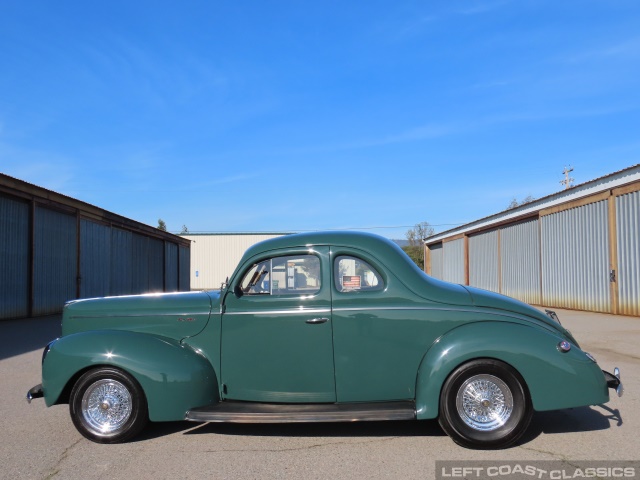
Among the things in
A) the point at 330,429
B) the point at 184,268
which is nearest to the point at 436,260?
the point at 184,268

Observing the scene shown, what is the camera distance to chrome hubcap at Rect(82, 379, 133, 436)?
4090mm

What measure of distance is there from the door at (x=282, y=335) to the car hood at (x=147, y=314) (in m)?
0.27

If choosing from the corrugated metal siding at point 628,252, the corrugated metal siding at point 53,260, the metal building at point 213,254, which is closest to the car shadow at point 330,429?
the corrugated metal siding at point 628,252

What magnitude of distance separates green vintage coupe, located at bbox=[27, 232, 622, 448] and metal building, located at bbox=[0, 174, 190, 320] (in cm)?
1277

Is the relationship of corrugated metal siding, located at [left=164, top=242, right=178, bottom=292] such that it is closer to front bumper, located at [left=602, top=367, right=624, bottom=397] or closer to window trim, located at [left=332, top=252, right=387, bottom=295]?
window trim, located at [left=332, top=252, right=387, bottom=295]

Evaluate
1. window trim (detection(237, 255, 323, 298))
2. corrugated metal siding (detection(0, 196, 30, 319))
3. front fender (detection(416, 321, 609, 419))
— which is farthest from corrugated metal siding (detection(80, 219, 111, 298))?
front fender (detection(416, 321, 609, 419))

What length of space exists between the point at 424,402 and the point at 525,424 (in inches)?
30.5

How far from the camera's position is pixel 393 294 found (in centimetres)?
412

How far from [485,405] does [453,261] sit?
28.0 m

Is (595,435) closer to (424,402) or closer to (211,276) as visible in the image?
(424,402)

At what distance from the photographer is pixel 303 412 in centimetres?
385

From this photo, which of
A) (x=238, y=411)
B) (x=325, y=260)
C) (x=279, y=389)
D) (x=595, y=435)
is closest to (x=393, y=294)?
(x=325, y=260)

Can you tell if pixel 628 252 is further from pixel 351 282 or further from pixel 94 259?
pixel 94 259

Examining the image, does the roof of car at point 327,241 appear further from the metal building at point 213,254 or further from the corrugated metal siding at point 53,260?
the metal building at point 213,254
